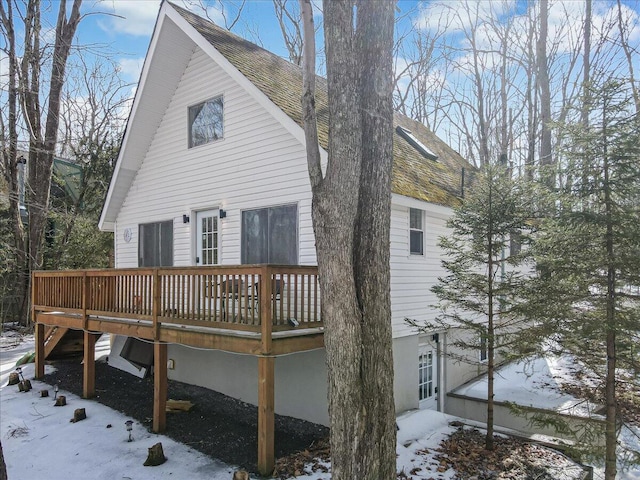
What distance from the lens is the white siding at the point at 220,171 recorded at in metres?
7.23

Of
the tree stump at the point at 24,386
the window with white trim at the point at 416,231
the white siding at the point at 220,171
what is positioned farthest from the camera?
the tree stump at the point at 24,386

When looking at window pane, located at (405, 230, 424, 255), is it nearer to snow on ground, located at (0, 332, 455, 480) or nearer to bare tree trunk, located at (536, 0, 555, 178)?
snow on ground, located at (0, 332, 455, 480)

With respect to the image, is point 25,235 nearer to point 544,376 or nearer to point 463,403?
point 463,403

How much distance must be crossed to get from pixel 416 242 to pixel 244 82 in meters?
4.22

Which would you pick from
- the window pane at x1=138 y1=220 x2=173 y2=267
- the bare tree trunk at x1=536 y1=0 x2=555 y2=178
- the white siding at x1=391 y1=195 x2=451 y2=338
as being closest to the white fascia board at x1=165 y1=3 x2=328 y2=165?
the white siding at x1=391 y1=195 x2=451 y2=338

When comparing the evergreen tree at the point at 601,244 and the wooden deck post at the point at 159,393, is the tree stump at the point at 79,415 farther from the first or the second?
the evergreen tree at the point at 601,244

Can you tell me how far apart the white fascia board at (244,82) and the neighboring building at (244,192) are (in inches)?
1.0

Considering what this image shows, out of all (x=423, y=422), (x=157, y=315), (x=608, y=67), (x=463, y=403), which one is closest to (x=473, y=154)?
(x=608, y=67)

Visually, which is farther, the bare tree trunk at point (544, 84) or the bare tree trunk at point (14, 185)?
the bare tree trunk at point (544, 84)

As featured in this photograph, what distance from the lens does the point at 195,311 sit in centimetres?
664

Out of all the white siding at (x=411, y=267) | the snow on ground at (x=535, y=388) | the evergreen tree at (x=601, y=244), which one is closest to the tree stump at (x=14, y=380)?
the white siding at (x=411, y=267)

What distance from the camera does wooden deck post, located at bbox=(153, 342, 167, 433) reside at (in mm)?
6574

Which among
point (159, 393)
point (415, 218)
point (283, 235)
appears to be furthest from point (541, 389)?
point (159, 393)

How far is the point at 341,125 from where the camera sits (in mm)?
3760
